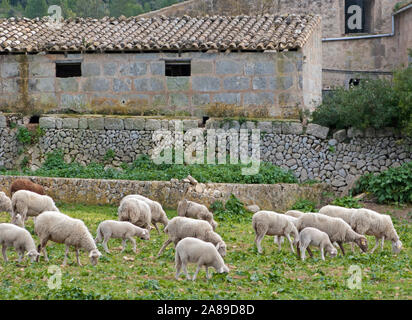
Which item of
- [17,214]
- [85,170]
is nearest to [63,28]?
[85,170]

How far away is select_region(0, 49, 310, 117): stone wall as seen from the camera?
2544cm

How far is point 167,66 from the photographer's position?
87.6 feet

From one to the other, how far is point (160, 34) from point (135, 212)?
1213cm

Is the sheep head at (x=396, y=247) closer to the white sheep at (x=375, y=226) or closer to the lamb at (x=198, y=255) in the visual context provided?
the white sheep at (x=375, y=226)

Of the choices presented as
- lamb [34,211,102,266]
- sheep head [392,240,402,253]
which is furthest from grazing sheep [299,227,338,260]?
lamb [34,211,102,266]

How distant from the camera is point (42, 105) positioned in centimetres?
2708

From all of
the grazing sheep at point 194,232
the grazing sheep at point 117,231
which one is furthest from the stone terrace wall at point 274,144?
the grazing sheep at point 194,232

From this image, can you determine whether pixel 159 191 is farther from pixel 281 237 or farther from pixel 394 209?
pixel 394 209

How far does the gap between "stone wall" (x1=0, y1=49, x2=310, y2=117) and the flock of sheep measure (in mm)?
9057

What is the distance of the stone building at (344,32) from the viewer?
33656mm

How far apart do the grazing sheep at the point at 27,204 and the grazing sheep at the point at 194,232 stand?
366 centimetres

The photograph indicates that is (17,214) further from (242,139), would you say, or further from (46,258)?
(242,139)

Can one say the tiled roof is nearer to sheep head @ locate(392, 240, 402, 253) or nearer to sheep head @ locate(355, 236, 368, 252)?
sheep head @ locate(392, 240, 402, 253)
